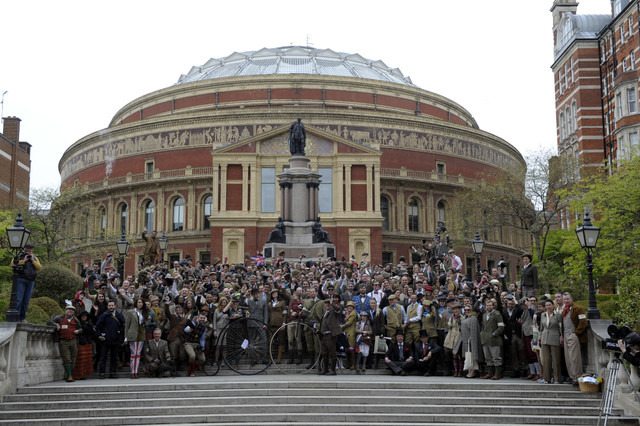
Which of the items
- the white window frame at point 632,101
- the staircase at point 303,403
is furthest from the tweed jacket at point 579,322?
the white window frame at point 632,101

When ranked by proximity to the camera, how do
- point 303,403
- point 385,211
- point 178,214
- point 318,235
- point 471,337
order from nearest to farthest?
point 303,403, point 471,337, point 318,235, point 385,211, point 178,214

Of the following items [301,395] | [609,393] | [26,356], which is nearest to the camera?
[609,393]

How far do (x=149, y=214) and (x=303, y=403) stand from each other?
5217cm

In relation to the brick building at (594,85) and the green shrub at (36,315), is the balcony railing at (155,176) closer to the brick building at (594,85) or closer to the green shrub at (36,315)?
the brick building at (594,85)

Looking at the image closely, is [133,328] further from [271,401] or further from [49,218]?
[49,218]

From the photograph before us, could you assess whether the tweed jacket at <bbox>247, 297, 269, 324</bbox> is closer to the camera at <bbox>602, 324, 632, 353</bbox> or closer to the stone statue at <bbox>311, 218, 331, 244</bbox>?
the camera at <bbox>602, 324, 632, 353</bbox>

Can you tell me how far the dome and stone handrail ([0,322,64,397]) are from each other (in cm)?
5765

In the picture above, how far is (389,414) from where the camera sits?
530 inches

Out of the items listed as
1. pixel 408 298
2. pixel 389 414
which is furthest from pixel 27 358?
pixel 408 298

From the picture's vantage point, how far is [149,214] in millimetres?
64062

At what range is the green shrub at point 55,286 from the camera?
80.8ft

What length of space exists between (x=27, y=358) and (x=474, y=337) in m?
9.77

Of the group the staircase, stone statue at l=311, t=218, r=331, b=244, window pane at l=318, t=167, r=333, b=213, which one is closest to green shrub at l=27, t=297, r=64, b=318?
the staircase

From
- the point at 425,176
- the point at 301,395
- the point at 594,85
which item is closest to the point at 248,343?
the point at 301,395
